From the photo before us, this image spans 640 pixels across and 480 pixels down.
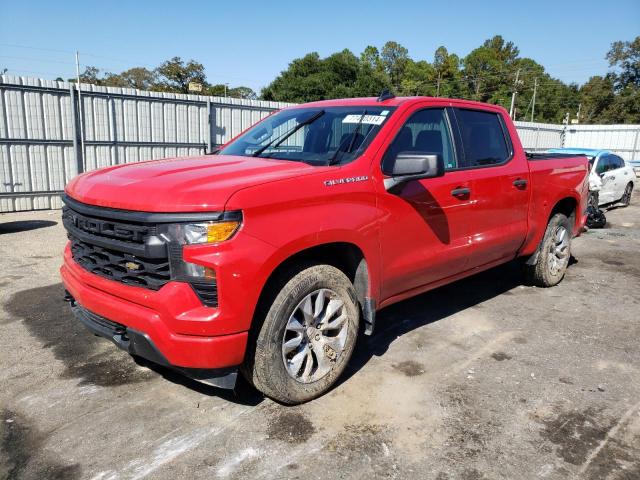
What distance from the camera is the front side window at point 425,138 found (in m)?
3.61

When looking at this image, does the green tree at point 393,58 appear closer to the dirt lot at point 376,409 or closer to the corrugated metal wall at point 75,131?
the corrugated metal wall at point 75,131

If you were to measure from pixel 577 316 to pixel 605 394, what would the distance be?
1.71 m

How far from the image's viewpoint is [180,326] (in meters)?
2.66

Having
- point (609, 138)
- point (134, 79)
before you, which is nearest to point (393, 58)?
point (134, 79)

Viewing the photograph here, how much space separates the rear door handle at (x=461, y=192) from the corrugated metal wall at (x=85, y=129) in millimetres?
9824

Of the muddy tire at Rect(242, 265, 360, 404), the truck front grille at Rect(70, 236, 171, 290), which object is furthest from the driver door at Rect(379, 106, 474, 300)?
the truck front grille at Rect(70, 236, 171, 290)

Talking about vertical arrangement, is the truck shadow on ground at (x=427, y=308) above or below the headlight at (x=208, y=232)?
below

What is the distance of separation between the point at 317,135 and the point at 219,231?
1.56 meters

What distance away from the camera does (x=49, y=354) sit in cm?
392

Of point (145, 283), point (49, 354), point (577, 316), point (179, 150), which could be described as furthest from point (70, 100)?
point (577, 316)

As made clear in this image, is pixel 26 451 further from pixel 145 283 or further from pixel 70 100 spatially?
pixel 70 100

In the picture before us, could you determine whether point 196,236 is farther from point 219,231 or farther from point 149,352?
point 149,352

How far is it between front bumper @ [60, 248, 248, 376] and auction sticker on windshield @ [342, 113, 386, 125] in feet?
6.02

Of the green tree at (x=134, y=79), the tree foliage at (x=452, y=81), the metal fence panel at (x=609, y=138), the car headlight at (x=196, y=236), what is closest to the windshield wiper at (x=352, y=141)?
the car headlight at (x=196, y=236)
